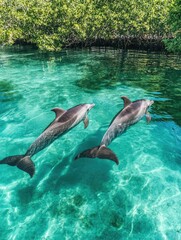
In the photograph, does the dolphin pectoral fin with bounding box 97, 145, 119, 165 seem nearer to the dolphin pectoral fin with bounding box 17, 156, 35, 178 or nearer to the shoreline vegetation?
the dolphin pectoral fin with bounding box 17, 156, 35, 178

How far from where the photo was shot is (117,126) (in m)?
6.01

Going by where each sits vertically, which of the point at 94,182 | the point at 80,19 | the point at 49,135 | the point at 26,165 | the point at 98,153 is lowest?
the point at 94,182

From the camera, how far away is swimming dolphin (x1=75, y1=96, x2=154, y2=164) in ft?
17.4

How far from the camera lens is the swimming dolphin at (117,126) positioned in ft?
17.4

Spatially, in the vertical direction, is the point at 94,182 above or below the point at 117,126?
below

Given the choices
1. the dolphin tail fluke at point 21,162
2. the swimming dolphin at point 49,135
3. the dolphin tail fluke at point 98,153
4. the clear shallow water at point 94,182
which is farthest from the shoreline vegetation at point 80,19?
the dolphin tail fluke at point 98,153

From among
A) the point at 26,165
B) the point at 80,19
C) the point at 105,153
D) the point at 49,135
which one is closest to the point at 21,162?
the point at 26,165

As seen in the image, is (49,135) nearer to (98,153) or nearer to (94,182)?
(98,153)

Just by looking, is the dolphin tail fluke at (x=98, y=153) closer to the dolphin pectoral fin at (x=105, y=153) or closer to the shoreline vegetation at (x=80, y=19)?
the dolphin pectoral fin at (x=105, y=153)

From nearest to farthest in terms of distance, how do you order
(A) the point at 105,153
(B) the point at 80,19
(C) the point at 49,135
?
(A) the point at 105,153
(C) the point at 49,135
(B) the point at 80,19

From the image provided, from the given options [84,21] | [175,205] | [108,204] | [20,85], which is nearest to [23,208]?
[108,204]

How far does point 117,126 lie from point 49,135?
1.97 m

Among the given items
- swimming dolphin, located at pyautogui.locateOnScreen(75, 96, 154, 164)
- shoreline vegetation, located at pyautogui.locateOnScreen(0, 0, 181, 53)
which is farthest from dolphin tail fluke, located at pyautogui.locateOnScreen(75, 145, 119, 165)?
shoreline vegetation, located at pyautogui.locateOnScreen(0, 0, 181, 53)

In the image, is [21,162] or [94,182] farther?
[94,182]
